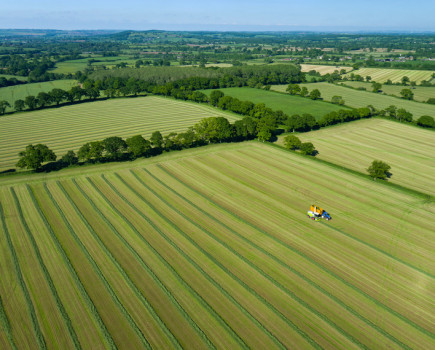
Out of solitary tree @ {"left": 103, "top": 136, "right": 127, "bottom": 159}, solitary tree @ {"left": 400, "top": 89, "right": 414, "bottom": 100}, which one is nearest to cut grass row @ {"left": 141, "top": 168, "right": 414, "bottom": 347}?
solitary tree @ {"left": 103, "top": 136, "right": 127, "bottom": 159}

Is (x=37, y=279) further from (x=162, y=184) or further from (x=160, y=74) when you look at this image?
(x=160, y=74)

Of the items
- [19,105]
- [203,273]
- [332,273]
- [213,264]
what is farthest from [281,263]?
[19,105]

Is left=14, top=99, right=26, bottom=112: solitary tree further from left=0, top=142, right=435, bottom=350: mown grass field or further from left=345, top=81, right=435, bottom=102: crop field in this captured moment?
left=345, top=81, right=435, bottom=102: crop field

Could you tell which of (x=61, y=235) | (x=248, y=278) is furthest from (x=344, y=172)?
(x=61, y=235)

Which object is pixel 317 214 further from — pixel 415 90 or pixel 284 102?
pixel 415 90

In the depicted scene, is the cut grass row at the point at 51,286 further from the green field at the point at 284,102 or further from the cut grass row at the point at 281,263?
the green field at the point at 284,102

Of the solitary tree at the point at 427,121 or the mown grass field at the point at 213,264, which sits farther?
the solitary tree at the point at 427,121

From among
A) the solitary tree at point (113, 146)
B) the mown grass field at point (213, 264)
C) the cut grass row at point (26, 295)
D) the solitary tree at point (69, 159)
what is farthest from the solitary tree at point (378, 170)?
the solitary tree at point (69, 159)

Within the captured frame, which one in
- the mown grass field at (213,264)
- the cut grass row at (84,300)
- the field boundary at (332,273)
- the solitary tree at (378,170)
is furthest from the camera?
the solitary tree at (378,170)
